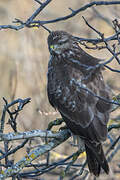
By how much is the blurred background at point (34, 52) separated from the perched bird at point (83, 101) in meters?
1.64

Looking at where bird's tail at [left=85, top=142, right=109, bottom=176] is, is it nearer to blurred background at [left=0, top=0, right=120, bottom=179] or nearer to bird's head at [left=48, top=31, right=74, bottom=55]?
bird's head at [left=48, top=31, right=74, bottom=55]

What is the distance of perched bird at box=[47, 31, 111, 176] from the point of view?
4.83 m

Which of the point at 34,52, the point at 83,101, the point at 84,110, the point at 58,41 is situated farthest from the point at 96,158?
the point at 34,52

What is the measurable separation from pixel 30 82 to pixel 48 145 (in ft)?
16.5

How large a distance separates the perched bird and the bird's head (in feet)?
0.12

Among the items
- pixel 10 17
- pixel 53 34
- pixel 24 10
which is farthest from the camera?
pixel 10 17

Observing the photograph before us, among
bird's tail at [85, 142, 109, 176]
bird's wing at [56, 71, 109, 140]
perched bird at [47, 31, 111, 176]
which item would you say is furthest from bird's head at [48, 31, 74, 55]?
bird's tail at [85, 142, 109, 176]

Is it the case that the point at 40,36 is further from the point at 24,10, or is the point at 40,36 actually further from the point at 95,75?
the point at 95,75

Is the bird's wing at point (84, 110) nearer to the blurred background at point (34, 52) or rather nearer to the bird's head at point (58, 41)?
the bird's head at point (58, 41)

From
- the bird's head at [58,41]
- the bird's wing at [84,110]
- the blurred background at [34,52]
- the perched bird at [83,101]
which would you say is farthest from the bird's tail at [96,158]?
the blurred background at [34,52]

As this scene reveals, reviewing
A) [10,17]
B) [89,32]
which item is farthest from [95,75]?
[10,17]

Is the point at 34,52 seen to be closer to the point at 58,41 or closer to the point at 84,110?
the point at 58,41

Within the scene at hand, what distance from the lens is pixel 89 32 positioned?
324 inches

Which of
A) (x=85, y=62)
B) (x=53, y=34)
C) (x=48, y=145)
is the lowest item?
(x=48, y=145)
